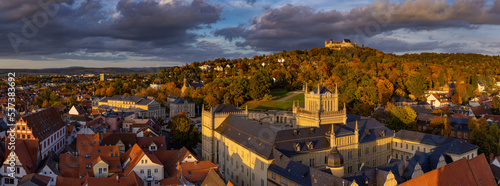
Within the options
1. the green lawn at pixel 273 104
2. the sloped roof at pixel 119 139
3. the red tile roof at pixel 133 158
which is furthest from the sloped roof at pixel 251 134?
the green lawn at pixel 273 104

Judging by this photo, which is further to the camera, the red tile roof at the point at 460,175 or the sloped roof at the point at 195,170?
the sloped roof at the point at 195,170

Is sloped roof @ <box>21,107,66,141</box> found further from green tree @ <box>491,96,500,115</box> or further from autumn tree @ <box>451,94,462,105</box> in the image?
autumn tree @ <box>451,94,462,105</box>

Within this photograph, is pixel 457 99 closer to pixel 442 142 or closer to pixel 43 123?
pixel 442 142

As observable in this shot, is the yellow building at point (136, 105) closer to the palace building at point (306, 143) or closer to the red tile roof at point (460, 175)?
the palace building at point (306, 143)

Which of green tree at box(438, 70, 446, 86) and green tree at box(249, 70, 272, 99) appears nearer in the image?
green tree at box(249, 70, 272, 99)

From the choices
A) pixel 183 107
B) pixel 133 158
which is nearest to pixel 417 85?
pixel 183 107

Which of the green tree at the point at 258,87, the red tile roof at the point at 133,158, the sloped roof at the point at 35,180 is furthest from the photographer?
the green tree at the point at 258,87

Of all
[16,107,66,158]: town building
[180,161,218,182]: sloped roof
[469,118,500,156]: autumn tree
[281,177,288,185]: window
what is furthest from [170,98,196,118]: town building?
[469,118,500,156]: autumn tree
